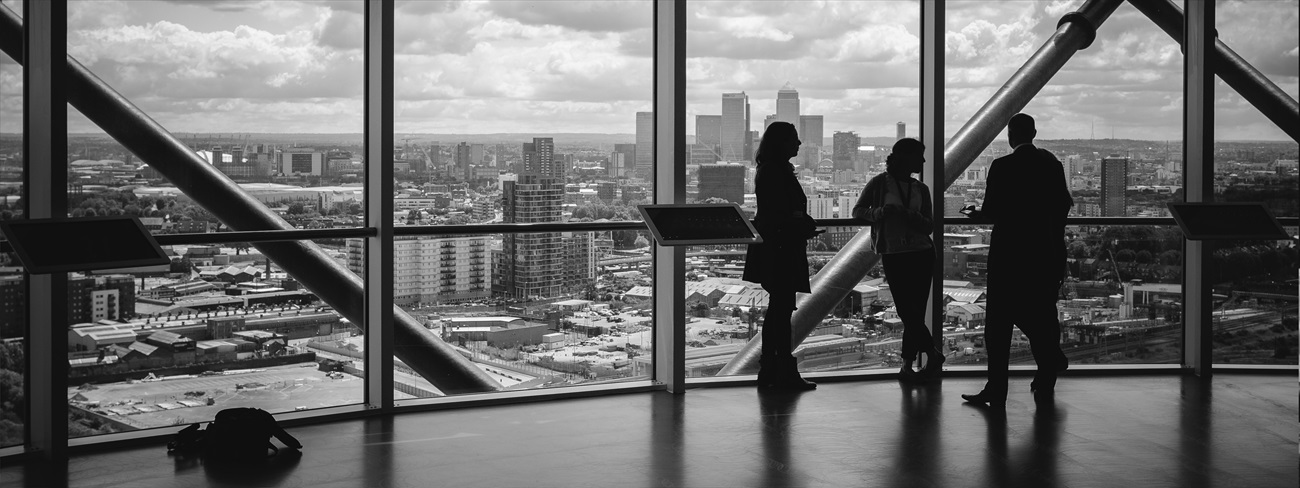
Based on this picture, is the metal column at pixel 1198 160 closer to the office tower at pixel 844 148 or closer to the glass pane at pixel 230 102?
the office tower at pixel 844 148

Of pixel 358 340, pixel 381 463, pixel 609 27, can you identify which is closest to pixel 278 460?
pixel 381 463

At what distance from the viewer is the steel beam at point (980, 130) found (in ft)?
24.5

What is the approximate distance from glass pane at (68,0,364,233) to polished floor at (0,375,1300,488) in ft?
4.15

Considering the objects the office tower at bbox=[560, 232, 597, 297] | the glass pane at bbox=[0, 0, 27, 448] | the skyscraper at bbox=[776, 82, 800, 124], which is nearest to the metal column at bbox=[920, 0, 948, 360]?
the skyscraper at bbox=[776, 82, 800, 124]

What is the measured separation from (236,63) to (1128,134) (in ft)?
19.3

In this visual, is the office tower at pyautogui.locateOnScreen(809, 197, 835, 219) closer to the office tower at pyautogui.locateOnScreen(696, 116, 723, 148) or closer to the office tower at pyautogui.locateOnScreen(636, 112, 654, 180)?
the office tower at pyautogui.locateOnScreen(696, 116, 723, 148)

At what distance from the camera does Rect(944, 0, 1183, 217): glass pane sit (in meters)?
7.67

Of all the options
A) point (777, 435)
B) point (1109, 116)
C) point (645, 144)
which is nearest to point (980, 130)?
point (1109, 116)

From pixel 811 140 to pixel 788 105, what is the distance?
0.30 metres

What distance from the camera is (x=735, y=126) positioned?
283 inches

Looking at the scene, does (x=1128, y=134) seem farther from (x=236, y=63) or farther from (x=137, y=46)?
(x=137, y=46)

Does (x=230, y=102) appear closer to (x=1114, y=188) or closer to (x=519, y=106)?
(x=519, y=106)

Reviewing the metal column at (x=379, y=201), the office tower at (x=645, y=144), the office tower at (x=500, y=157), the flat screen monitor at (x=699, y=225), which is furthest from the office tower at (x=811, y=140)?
the metal column at (x=379, y=201)

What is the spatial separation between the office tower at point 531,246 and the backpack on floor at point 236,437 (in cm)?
169
